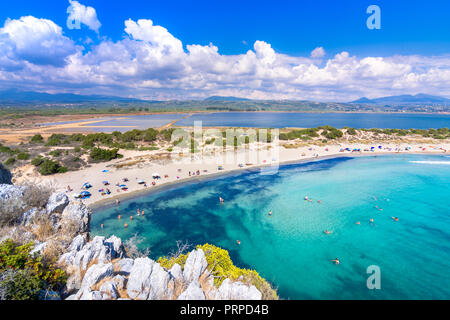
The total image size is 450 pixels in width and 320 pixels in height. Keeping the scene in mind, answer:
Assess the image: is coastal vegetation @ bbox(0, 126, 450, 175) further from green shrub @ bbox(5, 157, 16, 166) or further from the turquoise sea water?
Answer: the turquoise sea water

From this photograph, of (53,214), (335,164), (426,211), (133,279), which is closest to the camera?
(133,279)

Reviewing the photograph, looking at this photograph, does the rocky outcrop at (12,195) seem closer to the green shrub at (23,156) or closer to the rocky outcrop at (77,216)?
the rocky outcrop at (77,216)

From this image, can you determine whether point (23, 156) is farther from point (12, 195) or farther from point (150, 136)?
point (12, 195)

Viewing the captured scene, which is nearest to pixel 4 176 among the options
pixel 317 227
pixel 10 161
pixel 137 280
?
pixel 137 280

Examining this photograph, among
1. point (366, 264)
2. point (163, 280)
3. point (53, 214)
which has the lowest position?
point (366, 264)

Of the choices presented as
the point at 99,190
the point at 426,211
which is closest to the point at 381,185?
the point at 426,211

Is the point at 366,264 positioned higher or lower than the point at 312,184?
lower
